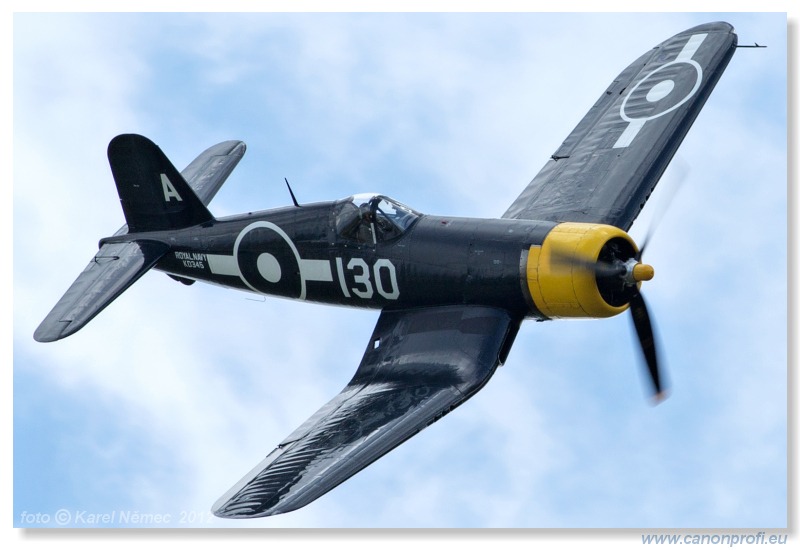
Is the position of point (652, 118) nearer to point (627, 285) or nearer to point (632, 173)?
point (632, 173)

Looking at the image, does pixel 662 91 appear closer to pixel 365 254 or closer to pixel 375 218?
pixel 375 218

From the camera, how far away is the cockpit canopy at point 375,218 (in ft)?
56.1

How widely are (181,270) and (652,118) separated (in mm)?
6460

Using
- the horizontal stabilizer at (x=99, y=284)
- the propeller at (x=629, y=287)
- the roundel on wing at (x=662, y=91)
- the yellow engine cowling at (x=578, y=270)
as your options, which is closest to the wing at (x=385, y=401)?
the yellow engine cowling at (x=578, y=270)

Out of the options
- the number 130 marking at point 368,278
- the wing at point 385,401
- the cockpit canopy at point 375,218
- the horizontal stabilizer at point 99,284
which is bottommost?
the wing at point 385,401

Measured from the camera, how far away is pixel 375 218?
1711 cm

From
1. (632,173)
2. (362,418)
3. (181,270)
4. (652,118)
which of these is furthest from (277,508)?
(652,118)

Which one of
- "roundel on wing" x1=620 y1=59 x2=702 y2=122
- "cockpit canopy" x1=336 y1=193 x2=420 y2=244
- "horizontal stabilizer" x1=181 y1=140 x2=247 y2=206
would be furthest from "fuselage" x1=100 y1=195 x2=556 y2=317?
"roundel on wing" x1=620 y1=59 x2=702 y2=122

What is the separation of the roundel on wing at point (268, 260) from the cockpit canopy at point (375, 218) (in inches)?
36.1

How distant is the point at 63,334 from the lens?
17.1m

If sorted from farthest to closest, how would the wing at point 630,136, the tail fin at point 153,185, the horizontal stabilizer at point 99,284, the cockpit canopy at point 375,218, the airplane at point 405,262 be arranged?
the tail fin at point 153,185 < the wing at point 630,136 < the horizontal stabilizer at point 99,284 < the cockpit canopy at point 375,218 < the airplane at point 405,262

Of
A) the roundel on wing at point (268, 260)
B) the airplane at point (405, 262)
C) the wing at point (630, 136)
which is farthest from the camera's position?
the wing at point (630, 136)

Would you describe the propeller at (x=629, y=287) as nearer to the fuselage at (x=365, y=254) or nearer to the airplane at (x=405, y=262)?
the airplane at (x=405, y=262)

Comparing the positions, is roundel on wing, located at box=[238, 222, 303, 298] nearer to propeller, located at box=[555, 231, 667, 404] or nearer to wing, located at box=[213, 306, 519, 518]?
wing, located at box=[213, 306, 519, 518]
